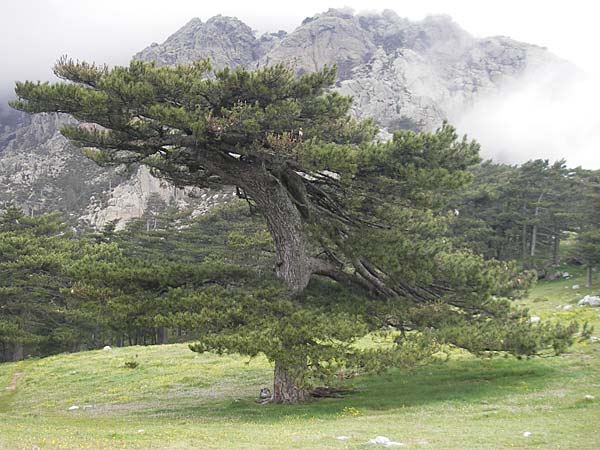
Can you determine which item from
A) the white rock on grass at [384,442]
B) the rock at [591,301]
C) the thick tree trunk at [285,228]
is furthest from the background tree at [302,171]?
the rock at [591,301]

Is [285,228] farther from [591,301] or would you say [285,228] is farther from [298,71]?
[298,71]

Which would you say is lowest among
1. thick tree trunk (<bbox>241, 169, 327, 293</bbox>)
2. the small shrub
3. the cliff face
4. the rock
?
the small shrub

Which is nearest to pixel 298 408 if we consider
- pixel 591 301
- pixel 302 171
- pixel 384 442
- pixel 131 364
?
pixel 384 442

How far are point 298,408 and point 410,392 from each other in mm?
3645

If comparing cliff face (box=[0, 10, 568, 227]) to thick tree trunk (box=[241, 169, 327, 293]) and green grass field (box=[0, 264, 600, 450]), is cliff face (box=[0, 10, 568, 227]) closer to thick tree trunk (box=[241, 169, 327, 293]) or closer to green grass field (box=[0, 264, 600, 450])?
green grass field (box=[0, 264, 600, 450])

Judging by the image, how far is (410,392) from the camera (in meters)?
15.5

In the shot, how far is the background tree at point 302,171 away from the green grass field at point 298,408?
1699 mm

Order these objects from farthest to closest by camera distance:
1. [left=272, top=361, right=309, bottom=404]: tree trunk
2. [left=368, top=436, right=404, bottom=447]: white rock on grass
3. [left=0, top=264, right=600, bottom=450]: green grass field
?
[left=272, top=361, right=309, bottom=404]: tree trunk < [left=0, top=264, right=600, bottom=450]: green grass field < [left=368, top=436, right=404, bottom=447]: white rock on grass

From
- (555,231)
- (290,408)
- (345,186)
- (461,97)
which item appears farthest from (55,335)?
(461,97)

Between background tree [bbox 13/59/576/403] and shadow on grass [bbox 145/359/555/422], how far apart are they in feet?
3.39

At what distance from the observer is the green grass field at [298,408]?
9125 mm

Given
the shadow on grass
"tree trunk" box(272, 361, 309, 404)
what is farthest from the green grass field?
"tree trunk" box(272, 361, 309, 404)

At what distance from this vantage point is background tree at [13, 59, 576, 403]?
12.3m

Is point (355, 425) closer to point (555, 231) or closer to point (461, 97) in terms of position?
point (555, 231)
